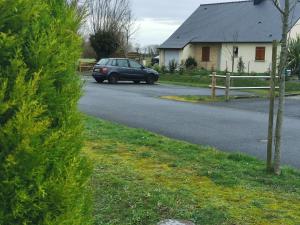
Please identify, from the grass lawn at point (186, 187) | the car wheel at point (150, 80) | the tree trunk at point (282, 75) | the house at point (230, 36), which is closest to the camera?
the grass lawn at point (186, 187)

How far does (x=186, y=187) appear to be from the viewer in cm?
548

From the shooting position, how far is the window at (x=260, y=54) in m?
43.2

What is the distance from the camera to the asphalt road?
977 cm

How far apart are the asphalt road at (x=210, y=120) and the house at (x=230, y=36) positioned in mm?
23534

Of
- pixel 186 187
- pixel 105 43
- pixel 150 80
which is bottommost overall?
pixel 150 80

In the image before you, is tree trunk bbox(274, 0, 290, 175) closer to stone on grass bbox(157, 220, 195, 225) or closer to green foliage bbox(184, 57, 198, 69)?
stone on grass bbox(157, 220, 195, 225)

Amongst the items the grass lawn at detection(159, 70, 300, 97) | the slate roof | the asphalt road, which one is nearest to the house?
the slate roof

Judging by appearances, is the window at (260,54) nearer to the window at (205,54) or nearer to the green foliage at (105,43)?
the window at (205,54)

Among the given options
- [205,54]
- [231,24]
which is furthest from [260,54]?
[205,54]

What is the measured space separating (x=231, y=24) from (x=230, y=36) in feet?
7.67

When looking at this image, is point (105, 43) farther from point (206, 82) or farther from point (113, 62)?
point (206, 82)

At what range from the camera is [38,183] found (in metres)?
2.02

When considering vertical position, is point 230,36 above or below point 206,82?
above

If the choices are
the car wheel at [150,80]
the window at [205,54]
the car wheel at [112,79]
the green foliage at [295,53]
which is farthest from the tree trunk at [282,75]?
the window at [205,54]
